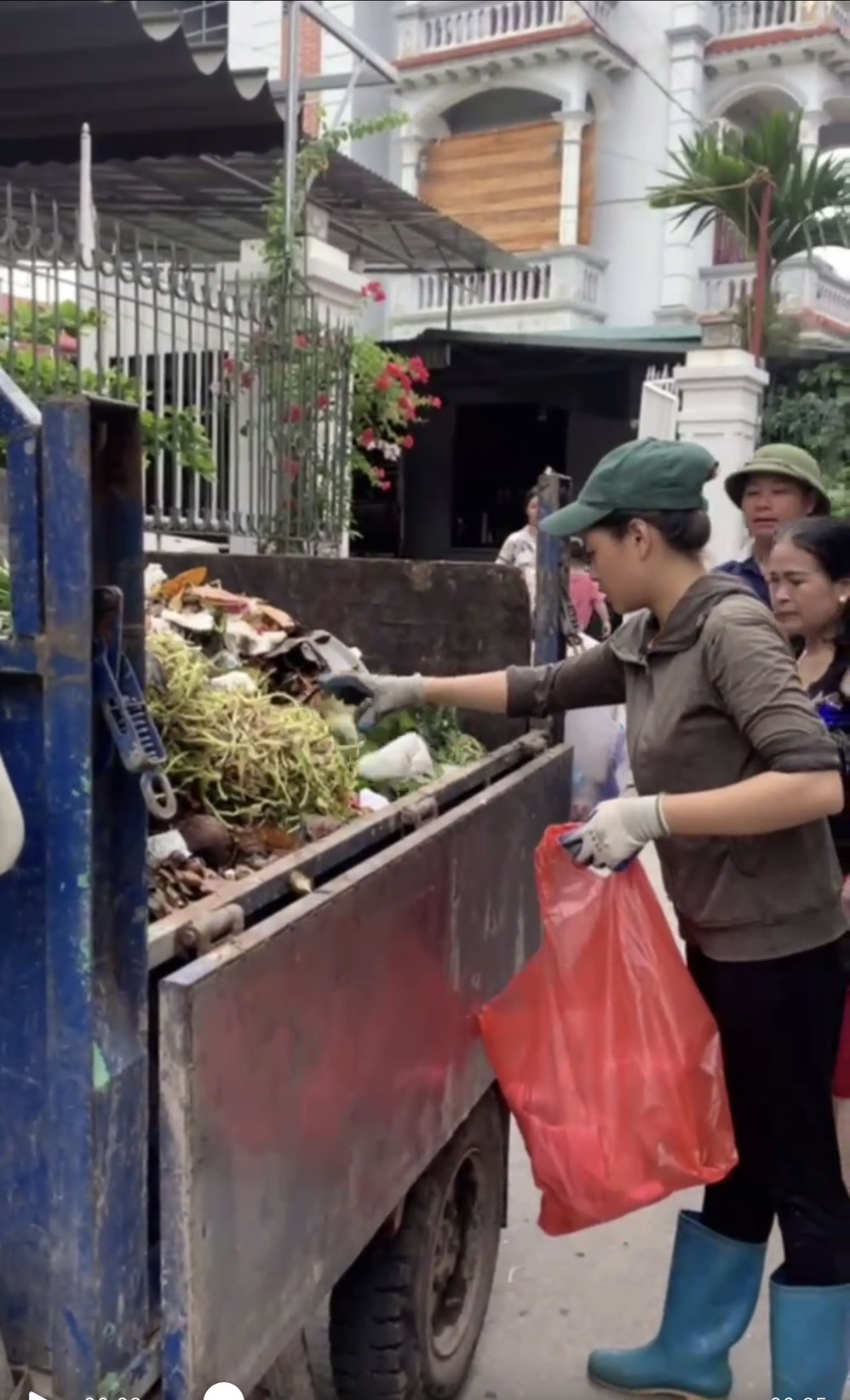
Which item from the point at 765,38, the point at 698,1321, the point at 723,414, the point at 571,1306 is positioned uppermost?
the point at 765,38

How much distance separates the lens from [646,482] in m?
2.20

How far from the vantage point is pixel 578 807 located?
11.8 feet

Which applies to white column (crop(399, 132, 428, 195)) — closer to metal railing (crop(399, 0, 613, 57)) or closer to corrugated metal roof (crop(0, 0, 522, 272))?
metal railing (crop(399, 0, 613, 57))

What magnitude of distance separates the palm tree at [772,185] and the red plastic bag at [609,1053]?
8343mm

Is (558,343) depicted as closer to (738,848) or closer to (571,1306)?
(571,1306)

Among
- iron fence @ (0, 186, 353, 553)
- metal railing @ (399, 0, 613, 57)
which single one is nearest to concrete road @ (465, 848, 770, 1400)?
iron fence @ (0, 186, 353, 553)

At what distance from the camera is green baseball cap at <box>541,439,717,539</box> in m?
2.20

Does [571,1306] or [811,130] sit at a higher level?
[811,130]

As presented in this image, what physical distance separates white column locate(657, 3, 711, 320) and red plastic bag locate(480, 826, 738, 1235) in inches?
499

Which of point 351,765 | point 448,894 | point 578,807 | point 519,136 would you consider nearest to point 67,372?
point 578,807

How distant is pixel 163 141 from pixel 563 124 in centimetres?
904

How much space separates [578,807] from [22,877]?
2.41 m

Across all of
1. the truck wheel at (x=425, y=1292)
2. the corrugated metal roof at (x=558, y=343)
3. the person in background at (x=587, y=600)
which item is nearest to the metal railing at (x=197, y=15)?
the corrugated metal roof at (x=558, y=343)

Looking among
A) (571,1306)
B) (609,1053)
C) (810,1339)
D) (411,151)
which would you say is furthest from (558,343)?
(810,1339)
